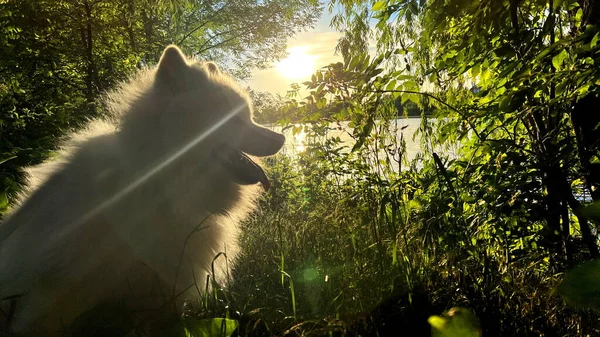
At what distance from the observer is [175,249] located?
7.93ft

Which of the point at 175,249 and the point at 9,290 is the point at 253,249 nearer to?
the point at 175,249

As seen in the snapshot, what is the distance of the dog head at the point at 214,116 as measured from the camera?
259cm

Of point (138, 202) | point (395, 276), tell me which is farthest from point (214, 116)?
point (395, 276)

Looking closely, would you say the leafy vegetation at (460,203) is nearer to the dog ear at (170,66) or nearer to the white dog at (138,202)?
the white dog at (138,202)

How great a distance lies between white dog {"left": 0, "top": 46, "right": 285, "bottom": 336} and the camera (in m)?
2.13

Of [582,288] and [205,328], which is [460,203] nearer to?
[582,288]

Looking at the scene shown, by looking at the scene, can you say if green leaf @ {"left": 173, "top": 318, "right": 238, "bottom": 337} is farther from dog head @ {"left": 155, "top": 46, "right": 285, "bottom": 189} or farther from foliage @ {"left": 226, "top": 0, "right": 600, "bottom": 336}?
dog head @ {"left": 155, "top": 46, "right": 285, "bottom": 189}

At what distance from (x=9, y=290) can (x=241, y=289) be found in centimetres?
129

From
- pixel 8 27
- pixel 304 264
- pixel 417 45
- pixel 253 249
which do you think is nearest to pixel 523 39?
pixel 417 45

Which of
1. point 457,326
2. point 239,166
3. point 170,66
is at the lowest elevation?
point 457,326

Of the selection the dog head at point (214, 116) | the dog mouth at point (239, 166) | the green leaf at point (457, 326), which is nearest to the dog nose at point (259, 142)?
the dog head at point (214, 116)

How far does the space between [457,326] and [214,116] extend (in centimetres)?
215

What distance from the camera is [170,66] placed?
2584 millimetres

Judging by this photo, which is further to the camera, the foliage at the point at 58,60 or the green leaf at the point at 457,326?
the foliage at the point at 58,60
